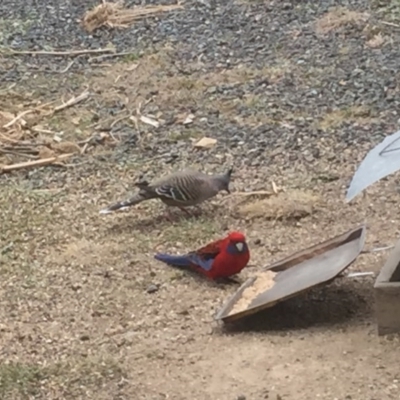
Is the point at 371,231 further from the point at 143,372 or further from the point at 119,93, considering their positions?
the point at 119,93

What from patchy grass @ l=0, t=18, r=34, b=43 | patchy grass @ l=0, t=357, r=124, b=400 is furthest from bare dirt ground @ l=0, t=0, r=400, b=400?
patchy grass @ l=0, t=18, r=34, b=43

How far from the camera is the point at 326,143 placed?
5.80 metres

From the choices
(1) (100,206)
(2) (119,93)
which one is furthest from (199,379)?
(2) (119,93)

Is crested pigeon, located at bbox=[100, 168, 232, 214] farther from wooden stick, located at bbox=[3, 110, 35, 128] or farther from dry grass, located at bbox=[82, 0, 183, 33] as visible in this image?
dry grass, located at bbox=[82, 0, 183, 33]

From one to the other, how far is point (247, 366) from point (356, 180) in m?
0.77

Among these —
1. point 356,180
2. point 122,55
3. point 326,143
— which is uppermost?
point 356,180

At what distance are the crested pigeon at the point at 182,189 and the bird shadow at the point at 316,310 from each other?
3.70ft

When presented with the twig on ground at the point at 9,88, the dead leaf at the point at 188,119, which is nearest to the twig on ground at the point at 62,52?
the twig on ground at the point at 9,88

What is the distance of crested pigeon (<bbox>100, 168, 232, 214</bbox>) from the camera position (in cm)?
501

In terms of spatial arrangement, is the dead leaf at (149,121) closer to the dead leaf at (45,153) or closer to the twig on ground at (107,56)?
the dead leaf at (45,153)

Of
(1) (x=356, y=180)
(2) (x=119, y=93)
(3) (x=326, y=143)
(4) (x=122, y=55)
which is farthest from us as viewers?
(4) (x=122, y=55)

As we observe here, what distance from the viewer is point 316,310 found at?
12.8 feet

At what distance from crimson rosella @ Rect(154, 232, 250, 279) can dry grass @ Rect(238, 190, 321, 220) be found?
2.12 feet

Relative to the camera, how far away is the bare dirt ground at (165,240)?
3.43m
